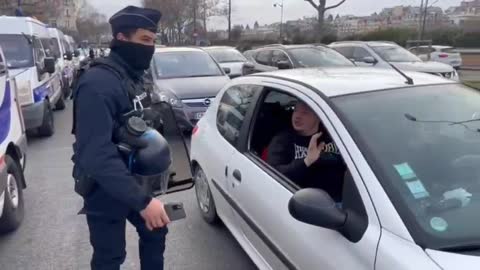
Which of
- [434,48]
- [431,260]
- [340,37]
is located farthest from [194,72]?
[340,37]

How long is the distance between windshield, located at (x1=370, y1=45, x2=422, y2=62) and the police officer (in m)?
11.4

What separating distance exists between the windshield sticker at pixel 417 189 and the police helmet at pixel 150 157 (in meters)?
1.12

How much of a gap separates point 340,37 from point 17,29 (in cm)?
2987

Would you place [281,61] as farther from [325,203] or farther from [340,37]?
[340,37]

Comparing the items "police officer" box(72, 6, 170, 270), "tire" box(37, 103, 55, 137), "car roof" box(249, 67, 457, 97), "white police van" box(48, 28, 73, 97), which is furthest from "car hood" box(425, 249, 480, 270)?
"white police van" box(48, 28, 73, 97)

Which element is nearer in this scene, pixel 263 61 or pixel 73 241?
pixel 73 241

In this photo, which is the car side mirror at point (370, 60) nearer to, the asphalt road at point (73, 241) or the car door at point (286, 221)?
the asphalt road at point (73, 241)

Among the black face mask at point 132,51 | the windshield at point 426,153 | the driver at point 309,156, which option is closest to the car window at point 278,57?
the driver at point 309,156

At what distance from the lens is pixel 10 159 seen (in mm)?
4219

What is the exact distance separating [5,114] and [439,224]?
382cm

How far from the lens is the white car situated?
1.81 meters

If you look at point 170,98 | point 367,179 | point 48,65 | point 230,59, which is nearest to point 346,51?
point 230,59

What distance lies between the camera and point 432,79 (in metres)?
2.83

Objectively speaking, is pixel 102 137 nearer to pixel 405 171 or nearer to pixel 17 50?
pixel 405 171
